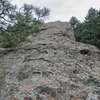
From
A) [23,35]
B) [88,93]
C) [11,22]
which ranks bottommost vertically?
[88,93]

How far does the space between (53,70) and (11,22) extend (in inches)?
93.7

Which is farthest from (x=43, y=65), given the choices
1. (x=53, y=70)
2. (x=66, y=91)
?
(x=66, y=91)

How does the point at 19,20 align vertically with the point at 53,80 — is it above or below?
above

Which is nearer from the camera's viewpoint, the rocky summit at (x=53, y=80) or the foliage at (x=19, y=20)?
the rocky summit at (x=53, y=80)

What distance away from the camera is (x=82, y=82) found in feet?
6.37

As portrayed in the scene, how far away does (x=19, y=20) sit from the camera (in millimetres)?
3459

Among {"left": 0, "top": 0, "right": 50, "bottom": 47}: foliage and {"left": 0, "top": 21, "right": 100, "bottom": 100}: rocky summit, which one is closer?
{"left": 0, "top": 21, "right": 100, "bottom": 100}: rocky summit

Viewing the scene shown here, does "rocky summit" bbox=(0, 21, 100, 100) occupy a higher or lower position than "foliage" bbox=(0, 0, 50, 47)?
lower

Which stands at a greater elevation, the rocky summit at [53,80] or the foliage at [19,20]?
the foliage at [19,20]

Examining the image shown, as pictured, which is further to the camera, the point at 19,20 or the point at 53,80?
the point at 19,20

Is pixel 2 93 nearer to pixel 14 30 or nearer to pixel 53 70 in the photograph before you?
pixel 53 70

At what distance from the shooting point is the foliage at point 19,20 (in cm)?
322

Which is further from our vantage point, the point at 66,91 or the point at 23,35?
the point at 23,35

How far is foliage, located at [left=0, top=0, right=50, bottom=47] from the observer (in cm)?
322
